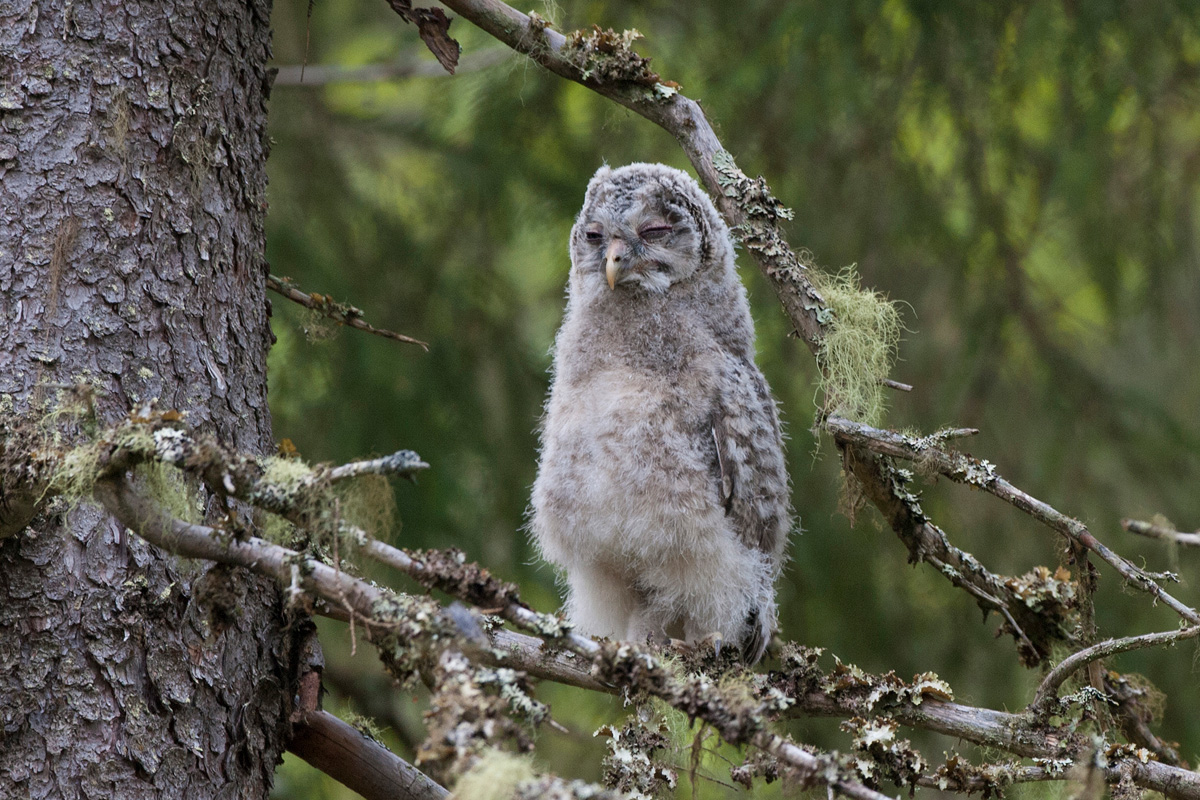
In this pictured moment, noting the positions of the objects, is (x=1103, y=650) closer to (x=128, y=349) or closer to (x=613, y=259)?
(x=613, y=259)

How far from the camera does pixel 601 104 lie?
3.93 metres

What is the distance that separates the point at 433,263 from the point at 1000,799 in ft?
9.71

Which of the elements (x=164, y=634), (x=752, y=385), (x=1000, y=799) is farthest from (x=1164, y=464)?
(x=164, y=634)

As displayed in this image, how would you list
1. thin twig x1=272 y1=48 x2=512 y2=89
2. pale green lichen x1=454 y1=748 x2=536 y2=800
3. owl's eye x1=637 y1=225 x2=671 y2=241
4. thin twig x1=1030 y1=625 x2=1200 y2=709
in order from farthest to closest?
thin twig x1=272 y1=48 x2=512 y2=89 < owl's eye x1=637 y1=225 x2=671 y2=241 < thin twig x1=1030 y1=625 x2=1200 y2=709 < pale green lichen x1=454 y1=748 x2=536 y2=800

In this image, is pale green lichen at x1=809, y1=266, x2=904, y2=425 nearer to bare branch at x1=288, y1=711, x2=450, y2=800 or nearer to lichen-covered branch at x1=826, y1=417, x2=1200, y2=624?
lichen-covered branch at x1=826, y1=417, x2=1200, y2=624

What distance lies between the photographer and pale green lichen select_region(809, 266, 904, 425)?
81.5 inches

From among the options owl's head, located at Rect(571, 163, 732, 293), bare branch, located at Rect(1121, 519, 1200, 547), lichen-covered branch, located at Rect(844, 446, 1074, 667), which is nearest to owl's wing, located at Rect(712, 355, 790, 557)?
owl's head, located at Rect(571, 163, 732, 293)

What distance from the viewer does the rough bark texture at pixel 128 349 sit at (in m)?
1.78

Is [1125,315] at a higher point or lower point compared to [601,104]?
higher

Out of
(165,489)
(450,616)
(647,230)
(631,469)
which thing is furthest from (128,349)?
(647,230)

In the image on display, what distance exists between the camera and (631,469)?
250cm

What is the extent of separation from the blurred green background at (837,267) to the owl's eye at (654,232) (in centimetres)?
134

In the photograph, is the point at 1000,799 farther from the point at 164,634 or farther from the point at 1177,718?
the point at 1177,718

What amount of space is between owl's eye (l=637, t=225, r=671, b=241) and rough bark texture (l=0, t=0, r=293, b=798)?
924 mm
